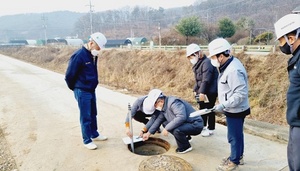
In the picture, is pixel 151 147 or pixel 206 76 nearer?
pixel 206 76

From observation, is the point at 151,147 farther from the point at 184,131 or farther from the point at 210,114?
the point at 210,114

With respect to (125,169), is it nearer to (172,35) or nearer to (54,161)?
(54,161)

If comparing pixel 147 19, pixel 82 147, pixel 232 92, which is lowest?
pixel 82 147

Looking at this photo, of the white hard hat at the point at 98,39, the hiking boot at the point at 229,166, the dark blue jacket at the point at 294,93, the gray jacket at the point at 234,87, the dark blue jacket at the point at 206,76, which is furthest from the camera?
the dark blue jacket at the point at 206,76

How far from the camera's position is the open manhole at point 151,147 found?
4.47 metres

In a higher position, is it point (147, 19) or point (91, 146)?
point (147, 19)

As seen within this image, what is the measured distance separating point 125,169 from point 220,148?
62.9 inches

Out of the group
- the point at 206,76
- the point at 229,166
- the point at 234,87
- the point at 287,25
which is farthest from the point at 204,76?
the point at 287,25

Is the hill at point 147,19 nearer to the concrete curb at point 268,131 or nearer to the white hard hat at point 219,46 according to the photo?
the concrete curb at point 268,131

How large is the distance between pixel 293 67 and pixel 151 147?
2.95 meters

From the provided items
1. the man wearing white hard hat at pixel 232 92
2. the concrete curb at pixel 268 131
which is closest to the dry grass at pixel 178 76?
the concrete curb at pixel 268 131

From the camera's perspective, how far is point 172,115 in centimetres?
389

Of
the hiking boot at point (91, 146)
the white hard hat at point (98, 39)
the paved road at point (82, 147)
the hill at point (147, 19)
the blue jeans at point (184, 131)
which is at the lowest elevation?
the paved road at point (82, 147)

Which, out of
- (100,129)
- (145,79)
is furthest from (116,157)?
(145,79)
